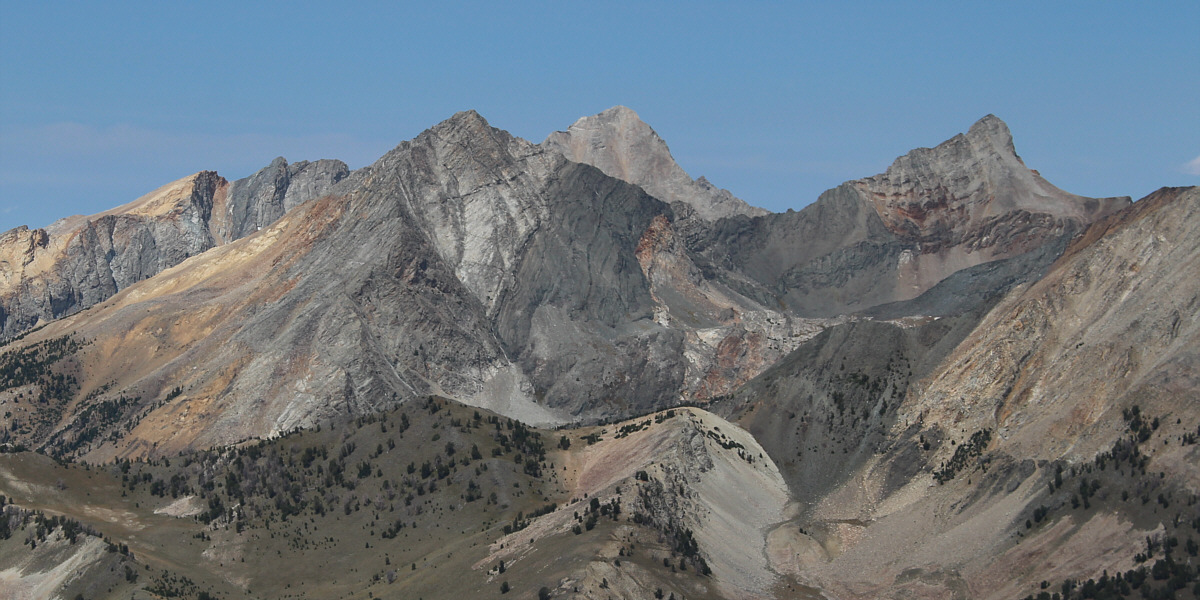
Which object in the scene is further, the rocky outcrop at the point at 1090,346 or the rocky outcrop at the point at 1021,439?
the rocky outcrop at the point at 1090,346

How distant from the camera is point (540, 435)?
190 m

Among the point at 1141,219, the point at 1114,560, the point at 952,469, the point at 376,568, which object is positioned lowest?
the point at 1114,560

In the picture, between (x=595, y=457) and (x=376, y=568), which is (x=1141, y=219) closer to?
(x=595, y=457)

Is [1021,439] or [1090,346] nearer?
[1021,439]

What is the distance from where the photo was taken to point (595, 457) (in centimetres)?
17612

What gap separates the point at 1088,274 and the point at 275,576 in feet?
364

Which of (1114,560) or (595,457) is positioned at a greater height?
(595,457)

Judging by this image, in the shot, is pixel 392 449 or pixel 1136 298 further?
pixel 392 449

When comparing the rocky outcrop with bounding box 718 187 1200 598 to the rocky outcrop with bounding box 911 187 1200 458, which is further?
the rocky outcrop with bounding box 911 187 1200 458

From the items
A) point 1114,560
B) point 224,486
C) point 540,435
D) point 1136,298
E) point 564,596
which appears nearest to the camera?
point 564,596

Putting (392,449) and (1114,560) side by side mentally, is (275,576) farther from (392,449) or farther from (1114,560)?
(1114,560)

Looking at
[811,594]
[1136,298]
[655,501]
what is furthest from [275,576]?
[1136,298]

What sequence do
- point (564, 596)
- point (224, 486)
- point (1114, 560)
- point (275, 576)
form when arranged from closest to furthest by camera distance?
point (564, 596), point (1114, 560), point (275, 576), point (224, 486)

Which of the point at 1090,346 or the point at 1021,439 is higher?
the point at 1090,346
